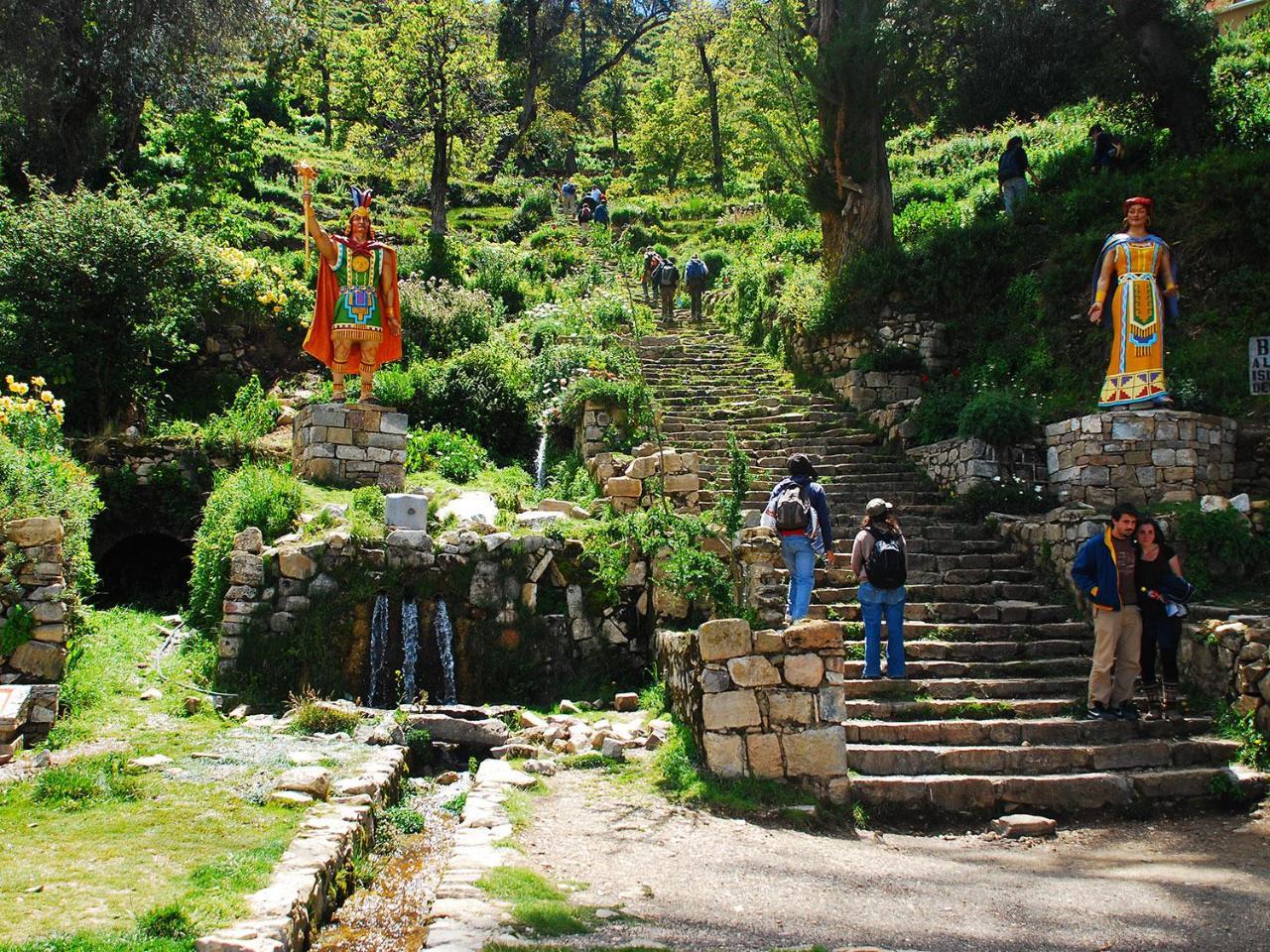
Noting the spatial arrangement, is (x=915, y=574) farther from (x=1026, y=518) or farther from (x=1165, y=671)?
(x=1165, y=671)

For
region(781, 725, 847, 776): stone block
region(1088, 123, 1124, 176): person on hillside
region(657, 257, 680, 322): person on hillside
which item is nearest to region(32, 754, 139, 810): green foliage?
region(781, 725, 847, 776): stone block

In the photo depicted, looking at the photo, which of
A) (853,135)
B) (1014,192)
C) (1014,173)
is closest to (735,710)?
(1014,192)

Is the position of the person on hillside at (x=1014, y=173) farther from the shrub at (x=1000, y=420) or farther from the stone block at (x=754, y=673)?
the stone block at (x=754, y=673)

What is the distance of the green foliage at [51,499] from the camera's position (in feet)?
33.0

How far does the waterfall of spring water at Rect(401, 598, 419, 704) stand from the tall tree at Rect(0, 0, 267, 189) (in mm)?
16252

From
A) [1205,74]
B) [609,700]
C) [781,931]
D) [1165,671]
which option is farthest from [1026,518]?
[1205,74]

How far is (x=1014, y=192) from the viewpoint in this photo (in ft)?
61.5

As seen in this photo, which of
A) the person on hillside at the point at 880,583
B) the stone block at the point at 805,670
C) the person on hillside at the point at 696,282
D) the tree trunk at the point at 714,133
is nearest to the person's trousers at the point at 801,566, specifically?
the person on hillside at the point at 880,583

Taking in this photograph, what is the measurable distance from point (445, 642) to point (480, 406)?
633cm

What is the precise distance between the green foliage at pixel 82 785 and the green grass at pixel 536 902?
2687 millimetres

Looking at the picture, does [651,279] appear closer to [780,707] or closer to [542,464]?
[542,464]

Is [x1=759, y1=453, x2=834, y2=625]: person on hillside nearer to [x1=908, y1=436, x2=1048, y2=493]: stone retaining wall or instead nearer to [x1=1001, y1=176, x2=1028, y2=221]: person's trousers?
[x1=908, y1=436, x2=1048, y2=493]: stone retaining wall

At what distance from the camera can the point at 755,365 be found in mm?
19406

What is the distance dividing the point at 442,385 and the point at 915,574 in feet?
28.4
